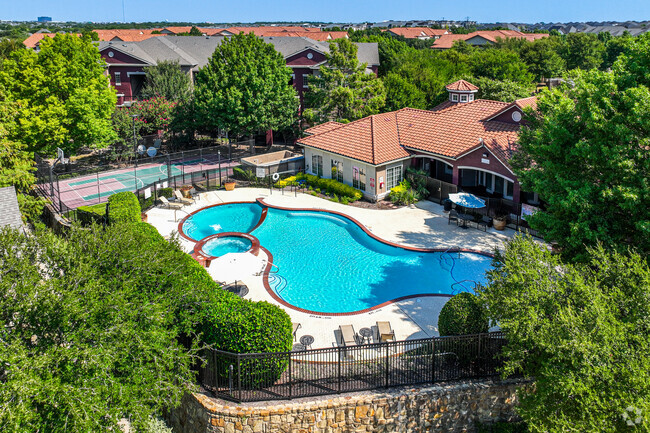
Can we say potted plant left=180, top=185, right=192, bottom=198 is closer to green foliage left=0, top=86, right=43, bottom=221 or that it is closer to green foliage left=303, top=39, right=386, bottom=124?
green foliage left=0, top=86, right=43, bottom=221

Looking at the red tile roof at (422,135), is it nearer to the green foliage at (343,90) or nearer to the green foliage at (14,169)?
the green foliage at (343,90)

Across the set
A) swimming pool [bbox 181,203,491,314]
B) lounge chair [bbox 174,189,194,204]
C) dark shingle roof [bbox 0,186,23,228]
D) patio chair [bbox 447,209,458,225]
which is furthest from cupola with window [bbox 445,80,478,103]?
dark shingle roof [bbox 0,186,23,228]

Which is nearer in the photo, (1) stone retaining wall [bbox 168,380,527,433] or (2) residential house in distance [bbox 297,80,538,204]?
(1) stone retaining wall [bbox 168,380,527,433]

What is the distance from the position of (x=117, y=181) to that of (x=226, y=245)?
15.6 meters

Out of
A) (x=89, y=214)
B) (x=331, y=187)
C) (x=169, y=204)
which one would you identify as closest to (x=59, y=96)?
(x=169, y=204)

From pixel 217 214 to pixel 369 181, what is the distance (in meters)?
9.72

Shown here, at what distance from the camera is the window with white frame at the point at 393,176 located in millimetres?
33125

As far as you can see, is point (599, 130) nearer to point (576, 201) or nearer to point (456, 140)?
point (576, 201)

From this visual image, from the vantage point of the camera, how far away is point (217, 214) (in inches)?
1262

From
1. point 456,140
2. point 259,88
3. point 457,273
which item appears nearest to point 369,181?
point 456,140

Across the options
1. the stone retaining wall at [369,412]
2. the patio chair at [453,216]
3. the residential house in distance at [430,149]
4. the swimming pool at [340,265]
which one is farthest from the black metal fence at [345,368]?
the residential house in distance at [430,149]

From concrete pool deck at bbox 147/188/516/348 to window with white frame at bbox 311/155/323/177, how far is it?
301 centimetres

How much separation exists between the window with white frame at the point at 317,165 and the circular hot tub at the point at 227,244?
35.6 feet

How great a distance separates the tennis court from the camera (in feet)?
114
